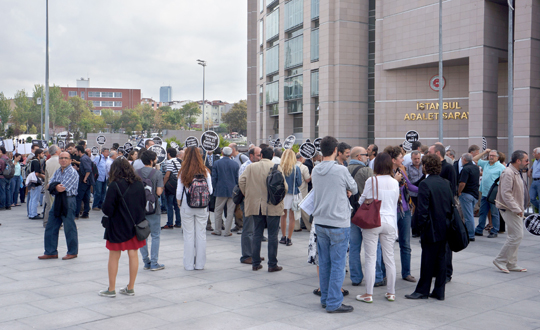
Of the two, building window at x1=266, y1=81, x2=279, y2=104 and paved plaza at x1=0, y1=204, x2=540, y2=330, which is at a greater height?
building window at x1=266, y1=81, x2=279, y2=104

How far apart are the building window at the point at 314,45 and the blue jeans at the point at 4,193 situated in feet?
99.2

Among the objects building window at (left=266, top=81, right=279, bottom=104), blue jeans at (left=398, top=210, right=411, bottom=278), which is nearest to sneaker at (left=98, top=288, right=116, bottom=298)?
blue jeans at (left=398, top=210, right=411, bottom=278)

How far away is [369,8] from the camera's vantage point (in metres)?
41.8

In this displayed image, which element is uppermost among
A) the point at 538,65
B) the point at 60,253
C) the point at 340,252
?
the point at 538,65

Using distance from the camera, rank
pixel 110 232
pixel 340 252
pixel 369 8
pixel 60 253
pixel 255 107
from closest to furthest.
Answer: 1. pixel 340 252
2. pixel 110 232
3. pixel 60 253
4. pixel 369 8
5. pixel 255 107

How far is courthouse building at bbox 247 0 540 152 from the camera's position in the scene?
29.6m

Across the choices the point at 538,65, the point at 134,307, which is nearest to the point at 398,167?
the point at 134,307

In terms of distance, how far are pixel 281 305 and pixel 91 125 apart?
10433cm

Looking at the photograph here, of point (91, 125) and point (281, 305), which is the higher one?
point (91, 125)

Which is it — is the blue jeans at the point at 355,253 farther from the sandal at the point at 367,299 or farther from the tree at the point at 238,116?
the tree at the point at 238,116

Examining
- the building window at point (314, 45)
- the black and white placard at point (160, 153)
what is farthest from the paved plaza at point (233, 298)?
A: the building window at point (314, 45)

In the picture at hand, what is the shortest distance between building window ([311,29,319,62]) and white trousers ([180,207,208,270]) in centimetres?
3591

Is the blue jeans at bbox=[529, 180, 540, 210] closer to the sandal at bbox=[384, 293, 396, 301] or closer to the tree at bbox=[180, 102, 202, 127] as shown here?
the sandal at bbox=[384, 293, 396, 301]

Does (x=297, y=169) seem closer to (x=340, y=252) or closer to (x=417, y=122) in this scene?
(x=340, y=252)
